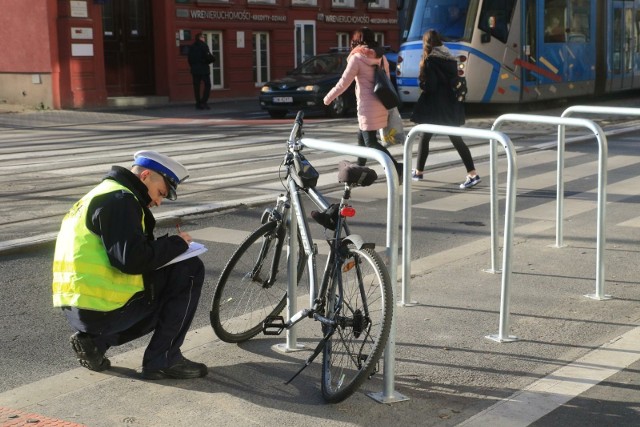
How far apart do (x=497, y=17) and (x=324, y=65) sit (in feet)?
14.8

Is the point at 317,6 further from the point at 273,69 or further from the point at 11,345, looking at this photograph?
the point at 11,345

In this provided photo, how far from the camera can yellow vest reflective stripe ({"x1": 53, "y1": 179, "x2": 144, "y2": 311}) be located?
5117 millimetres

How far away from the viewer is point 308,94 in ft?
75.3

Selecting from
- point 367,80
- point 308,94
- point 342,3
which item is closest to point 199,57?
point 308,94

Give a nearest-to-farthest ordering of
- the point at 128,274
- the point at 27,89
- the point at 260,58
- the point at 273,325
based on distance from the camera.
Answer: the point at 128,274, the point at 273,325, the point at 27,89, the point at 260,58

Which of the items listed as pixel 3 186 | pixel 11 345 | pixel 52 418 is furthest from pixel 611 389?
pixel 3 186

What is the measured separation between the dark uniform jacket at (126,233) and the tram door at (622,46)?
2286cm

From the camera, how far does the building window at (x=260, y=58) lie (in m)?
32.9

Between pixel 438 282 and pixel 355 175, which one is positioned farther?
pixel 438 282

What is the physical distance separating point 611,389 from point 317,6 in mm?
30291

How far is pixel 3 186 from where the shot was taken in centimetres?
1237

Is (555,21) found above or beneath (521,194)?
above

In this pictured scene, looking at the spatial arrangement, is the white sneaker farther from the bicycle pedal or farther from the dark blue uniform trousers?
the dark blue uniform trousers

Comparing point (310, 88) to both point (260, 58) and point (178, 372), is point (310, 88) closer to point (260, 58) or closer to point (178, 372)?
point (260, 58)
